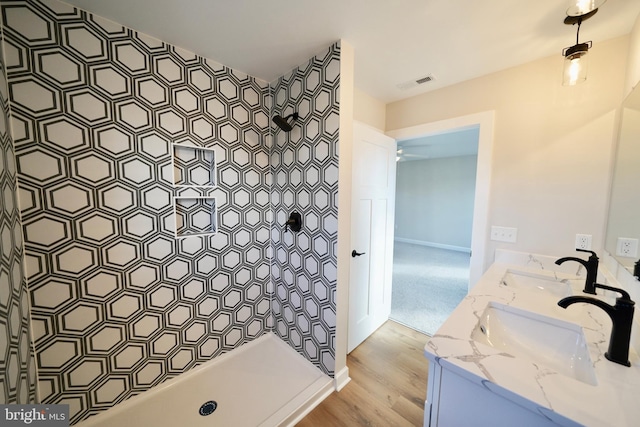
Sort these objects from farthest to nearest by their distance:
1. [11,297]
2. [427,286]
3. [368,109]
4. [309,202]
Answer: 1. [427,286]
2. [368,109]
3. [309,202]
4. [11,297]

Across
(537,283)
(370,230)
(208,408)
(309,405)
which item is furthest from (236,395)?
(537,283)

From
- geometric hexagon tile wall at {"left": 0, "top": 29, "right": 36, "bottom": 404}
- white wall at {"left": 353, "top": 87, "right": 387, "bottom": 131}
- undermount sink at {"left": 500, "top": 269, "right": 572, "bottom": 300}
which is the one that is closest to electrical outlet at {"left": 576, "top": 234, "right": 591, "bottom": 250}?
undermount sink at {"left": 500, "top": 269, "right": 572, "bottom": 300}

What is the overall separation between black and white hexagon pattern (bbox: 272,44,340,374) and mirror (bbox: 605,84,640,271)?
4.82ft

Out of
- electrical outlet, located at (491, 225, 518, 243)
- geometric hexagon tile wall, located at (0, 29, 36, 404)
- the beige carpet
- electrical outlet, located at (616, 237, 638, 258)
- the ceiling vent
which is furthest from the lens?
the beige carpet

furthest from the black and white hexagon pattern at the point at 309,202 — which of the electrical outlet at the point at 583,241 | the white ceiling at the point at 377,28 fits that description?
the electrical outlet at the point at 583,241

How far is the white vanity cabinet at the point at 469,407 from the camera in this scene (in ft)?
2.09

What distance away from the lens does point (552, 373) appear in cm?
70

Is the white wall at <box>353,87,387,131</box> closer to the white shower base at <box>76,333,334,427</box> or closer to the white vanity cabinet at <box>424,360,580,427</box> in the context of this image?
the white vanity cabinet at <box>424,360,580,427</box>

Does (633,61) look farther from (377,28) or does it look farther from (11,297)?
(11,297)

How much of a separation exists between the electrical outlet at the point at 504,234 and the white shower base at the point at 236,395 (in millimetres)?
1698

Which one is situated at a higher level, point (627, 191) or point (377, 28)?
point (377, 28)

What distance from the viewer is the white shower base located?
1.37 m

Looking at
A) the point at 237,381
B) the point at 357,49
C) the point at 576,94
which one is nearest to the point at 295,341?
the point at 237,381

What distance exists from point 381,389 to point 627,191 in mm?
1892
